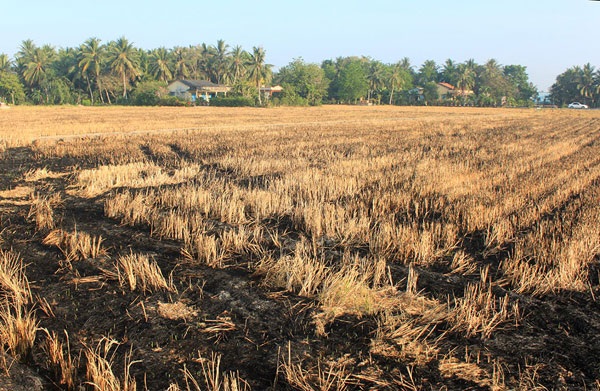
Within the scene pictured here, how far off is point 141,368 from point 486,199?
230 inches

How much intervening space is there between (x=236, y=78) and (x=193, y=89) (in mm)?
12029

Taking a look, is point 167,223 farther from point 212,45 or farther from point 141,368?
point 212,45

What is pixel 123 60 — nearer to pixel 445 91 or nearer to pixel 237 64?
pixel 237 64

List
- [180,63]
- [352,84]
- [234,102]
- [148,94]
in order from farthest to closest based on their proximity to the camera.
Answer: [352,84] < [180,63] < [234,102] < [148,94]

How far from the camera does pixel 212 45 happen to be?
273 feet

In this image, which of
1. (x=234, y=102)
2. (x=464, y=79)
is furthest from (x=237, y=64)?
(x=464, y=79)

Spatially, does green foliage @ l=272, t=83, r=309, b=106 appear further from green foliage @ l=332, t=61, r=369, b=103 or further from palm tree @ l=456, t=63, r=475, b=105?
palm tree @ l=456, t=63, r=475, b=105

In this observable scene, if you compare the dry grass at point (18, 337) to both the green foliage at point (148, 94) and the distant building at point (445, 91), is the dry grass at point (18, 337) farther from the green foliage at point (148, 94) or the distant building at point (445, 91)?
the distant building at point (445, 91)

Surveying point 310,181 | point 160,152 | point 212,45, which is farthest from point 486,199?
point 212,45

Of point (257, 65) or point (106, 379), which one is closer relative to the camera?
point (106, 379)

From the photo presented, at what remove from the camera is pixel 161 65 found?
75.9 metres

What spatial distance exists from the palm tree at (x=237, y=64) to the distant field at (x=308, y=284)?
244ft

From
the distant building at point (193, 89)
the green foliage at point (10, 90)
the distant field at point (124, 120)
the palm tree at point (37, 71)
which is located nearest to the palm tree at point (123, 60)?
the distant building at point (193, 89)

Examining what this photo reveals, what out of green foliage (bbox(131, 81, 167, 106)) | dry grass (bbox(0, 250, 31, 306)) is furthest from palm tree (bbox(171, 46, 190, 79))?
dry grass (bbox(0, 250, 31, 306))
